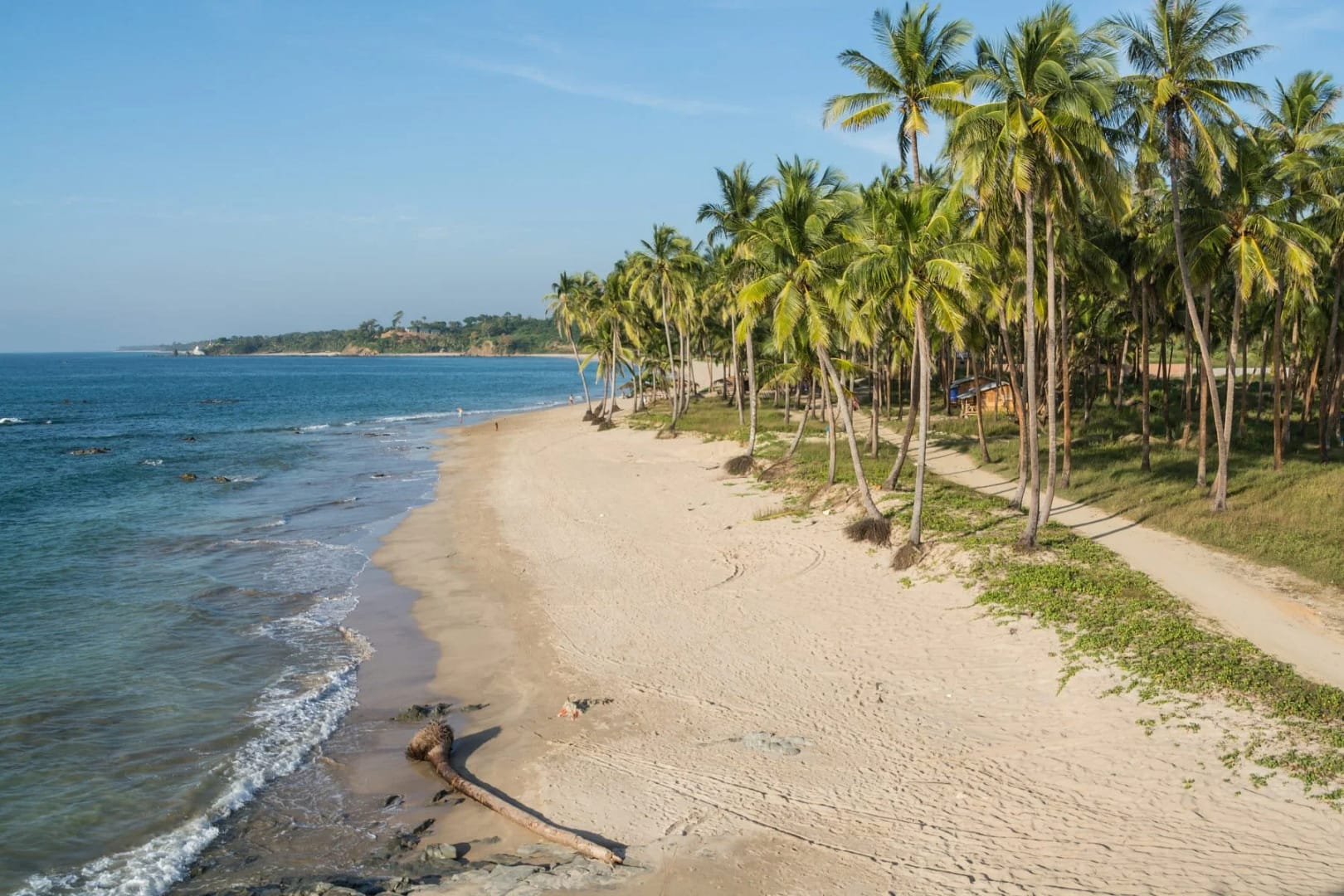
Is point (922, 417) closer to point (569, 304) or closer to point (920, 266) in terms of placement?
point (920, 266)

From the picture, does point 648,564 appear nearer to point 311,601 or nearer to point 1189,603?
point 311,601

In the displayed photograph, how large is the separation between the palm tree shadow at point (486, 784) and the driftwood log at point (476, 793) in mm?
107

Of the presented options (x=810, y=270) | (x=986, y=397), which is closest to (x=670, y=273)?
(x=986, y=397)

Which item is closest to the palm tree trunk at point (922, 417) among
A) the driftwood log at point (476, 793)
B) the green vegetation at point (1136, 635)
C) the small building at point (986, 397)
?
the green vegetation at point (1136, 635)

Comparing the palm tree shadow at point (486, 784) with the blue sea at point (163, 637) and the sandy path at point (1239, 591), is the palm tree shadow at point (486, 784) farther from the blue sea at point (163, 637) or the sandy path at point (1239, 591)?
the sandy path at point (1239, 591)

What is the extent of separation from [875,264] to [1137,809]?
12072 mm

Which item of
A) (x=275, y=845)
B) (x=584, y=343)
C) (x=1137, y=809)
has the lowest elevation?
(x=275, y=845)

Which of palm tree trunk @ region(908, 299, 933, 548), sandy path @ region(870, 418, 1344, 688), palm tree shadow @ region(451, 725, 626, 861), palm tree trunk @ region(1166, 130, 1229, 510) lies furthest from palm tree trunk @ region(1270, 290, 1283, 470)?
palm tree shadow @ region(451, 725, 626, 861)

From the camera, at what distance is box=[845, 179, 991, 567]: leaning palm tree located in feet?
62.2

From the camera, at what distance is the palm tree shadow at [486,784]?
1073cm

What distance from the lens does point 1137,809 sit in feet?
34.3

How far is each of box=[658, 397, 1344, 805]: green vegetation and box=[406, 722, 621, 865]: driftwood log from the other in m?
7.50

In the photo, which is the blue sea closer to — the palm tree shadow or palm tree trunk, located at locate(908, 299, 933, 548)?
the palm tree shadow

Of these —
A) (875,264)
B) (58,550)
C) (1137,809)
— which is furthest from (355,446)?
(1137,809)
